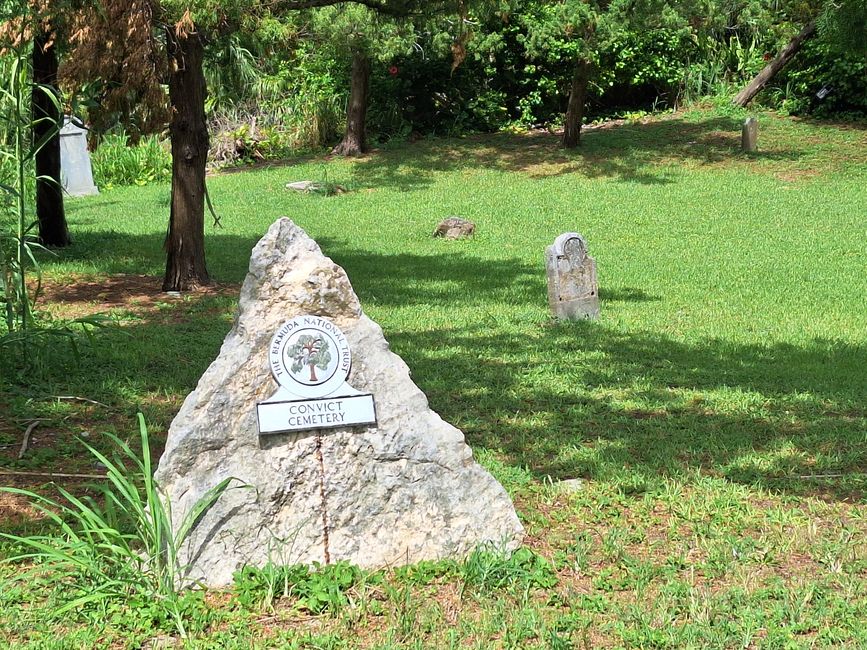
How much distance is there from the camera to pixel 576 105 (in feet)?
71.5

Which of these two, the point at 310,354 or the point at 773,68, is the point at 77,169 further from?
the point at 310,354

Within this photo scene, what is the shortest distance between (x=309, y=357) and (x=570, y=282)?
576 centimetres

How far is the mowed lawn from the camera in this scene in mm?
3836

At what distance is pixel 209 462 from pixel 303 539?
48 cm

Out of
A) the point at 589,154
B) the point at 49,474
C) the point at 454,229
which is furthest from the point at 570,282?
the point at 589,154

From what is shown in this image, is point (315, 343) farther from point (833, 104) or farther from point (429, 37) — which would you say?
point (833, 104)

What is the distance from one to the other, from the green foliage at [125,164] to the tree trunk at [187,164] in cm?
1213

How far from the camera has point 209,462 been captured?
13.3 feet

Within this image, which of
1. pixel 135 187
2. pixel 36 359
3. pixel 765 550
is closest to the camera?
pixel 765 550

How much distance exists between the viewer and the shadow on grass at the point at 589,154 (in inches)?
818

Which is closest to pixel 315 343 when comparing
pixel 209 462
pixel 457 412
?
pixel 209 462

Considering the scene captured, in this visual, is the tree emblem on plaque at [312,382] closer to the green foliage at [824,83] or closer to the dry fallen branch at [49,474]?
the dry fallen branch at [49,474]

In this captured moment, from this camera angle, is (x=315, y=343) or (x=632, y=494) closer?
(x=315, y=343)

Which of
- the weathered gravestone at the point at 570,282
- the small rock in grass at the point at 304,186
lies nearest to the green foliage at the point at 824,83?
the small rock in grass at the point at 304,186
